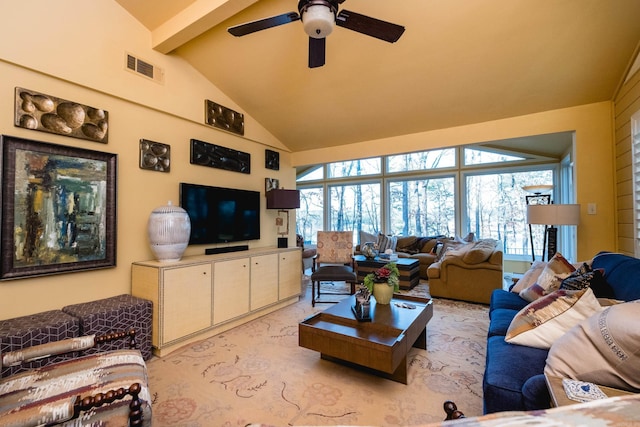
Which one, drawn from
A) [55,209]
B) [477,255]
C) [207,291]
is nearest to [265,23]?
[55,209]

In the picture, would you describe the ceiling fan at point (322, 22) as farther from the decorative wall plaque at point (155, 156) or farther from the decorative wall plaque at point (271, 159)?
the decorative wall plaque at point (271, 159)

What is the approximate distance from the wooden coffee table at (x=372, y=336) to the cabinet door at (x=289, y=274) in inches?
59.4

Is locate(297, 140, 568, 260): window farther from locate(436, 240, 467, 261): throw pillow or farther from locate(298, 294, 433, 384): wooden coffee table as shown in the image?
locate(298, 294, 433, 384): wooden coffee table

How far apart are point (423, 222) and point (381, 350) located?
5.55 m

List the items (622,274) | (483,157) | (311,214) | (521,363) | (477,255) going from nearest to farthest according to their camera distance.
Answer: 1. (521,363)
2. (622,274)
3. (477,255)
4. (483,157)
5. (311,214)

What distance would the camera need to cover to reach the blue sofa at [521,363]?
1.25 meters

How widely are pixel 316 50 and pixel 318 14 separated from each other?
345 millimetres

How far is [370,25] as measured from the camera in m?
1.93

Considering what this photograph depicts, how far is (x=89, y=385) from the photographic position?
4.45 ft

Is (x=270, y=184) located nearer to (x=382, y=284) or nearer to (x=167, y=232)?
(x=167, y=232)

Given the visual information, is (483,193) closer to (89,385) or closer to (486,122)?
(486,122)

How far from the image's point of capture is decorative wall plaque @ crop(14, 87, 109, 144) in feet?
7.30

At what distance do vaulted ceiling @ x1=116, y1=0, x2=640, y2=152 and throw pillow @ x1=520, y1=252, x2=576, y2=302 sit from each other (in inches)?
71.6

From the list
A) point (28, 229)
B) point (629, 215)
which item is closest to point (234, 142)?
point (28, 229)
